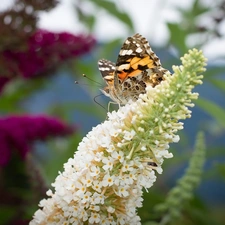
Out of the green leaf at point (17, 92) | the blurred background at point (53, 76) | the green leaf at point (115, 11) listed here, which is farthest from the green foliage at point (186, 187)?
the green leaf at point (115, 11)

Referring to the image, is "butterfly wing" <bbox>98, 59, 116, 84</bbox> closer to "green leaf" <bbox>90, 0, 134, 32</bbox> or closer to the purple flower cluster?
the purple flower cluster

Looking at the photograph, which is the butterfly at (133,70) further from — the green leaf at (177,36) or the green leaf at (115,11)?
the green leaf at (115,11)

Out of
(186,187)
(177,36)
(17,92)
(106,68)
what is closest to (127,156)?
(186,187)

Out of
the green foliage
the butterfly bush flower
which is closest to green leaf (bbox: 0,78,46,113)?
the green foliage

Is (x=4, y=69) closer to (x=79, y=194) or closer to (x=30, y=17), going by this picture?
(x=30, y=17)

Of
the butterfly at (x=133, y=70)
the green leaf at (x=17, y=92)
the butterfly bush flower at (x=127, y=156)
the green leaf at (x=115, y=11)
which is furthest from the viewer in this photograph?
the green leaf at (x=115, y=11)

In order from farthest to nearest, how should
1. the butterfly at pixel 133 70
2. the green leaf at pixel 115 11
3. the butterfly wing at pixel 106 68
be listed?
the green leaf at pixel 115 11 < the butterfly wing at pixel 106 68 < the butterfly at pixel 133 70

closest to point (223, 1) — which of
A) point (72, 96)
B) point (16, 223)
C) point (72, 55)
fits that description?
point (72, 55)
